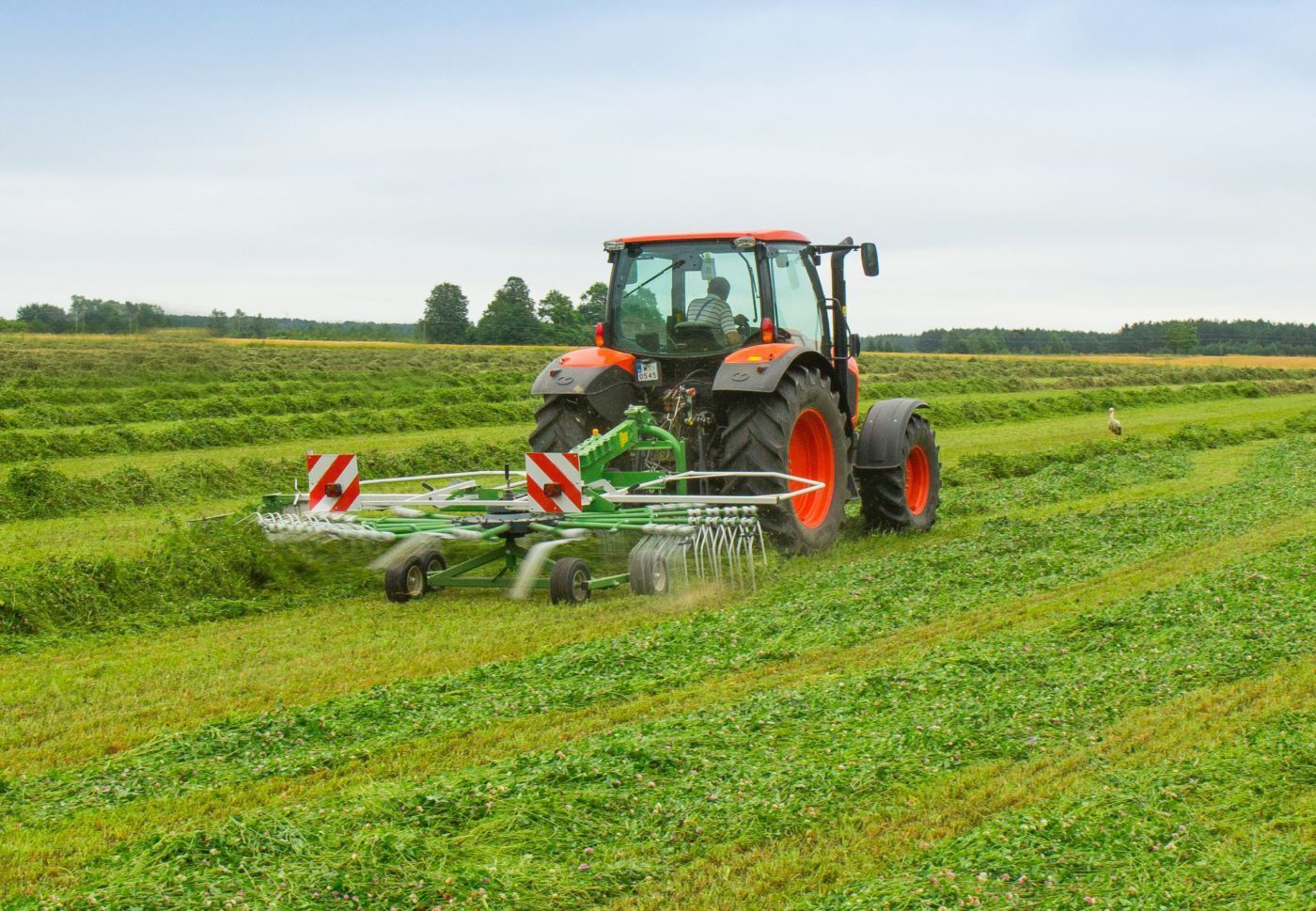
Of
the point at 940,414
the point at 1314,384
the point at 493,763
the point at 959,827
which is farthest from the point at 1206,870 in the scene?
the point at 1314,384

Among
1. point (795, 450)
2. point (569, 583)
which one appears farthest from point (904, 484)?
point (569, 583)

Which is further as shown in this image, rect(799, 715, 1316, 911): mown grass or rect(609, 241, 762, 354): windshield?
rect(609, 241, 762, 354): windshield

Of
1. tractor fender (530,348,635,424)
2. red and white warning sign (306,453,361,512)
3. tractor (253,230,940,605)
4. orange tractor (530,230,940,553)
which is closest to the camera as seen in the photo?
tractor (253,230,940,605)

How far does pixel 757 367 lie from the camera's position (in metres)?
8.95

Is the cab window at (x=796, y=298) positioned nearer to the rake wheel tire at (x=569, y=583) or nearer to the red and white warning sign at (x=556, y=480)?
the red and white warning sign at (x=556, y=480)

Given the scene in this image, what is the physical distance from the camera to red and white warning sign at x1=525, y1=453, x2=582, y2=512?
8.03 meters

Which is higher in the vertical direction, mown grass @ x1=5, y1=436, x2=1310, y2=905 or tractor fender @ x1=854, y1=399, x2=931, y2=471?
tractor fender @ x1=854, y1=399, x2=931, y2=471

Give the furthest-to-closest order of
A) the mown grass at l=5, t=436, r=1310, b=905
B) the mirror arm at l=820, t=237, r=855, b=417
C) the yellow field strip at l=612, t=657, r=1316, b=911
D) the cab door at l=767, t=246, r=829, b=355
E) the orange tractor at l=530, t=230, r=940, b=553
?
the mirror arm at l=820, t=237, r=855, b=417 < the cab door at l=767, t=246, r=829, b=355 < the orange tractor at l=530, t=230, r=940, b=553 < the mown grass at l=5, t=436, r=1310, b=905 < the yellow field strip at l=612, t=657, r=1316, b=911

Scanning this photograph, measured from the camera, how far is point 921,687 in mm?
5457

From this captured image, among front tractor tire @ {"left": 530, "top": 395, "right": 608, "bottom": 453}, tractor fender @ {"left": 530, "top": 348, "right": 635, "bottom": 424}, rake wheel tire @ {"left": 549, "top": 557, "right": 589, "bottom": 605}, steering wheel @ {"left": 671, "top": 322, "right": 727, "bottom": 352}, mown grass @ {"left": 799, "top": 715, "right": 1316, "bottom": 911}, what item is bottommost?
mown grass @ {"left": 799, "top": 715, "right": 1316, "bottom": 911}

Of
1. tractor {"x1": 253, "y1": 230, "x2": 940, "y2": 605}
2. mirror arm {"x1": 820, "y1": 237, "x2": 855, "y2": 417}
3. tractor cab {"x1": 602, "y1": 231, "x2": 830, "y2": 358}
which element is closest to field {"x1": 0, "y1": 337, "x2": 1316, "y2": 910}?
tractor {"x1": 253, "y1": 230, "x2": 940, "y2": 605}

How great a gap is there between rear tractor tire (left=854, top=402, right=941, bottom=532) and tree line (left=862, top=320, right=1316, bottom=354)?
50.0 metres

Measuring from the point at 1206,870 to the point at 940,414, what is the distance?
2133cm

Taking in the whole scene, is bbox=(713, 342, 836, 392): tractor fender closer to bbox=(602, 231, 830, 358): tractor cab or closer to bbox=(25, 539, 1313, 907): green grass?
bbox=(602, 231, 830, 358): tractor cab
